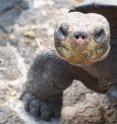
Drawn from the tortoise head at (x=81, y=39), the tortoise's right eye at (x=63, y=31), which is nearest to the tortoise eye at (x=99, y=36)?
the tortoise head at (x=81, y=39)

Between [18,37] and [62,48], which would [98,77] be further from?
[18,37]

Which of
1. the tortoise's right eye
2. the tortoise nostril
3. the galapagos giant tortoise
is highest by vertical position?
the tortoise nostril

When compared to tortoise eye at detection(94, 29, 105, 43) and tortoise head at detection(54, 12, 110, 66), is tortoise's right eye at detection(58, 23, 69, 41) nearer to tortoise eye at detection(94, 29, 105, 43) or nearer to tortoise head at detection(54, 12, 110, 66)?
tortoise head at detection(54, 12, 110, 66)

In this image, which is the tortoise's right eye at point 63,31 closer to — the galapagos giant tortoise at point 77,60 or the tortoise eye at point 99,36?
the galapagos giant tortoise at point 77,60

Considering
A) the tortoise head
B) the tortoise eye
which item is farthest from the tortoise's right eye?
the tortoise eye

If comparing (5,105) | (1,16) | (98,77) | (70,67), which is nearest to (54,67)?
(70,67)
